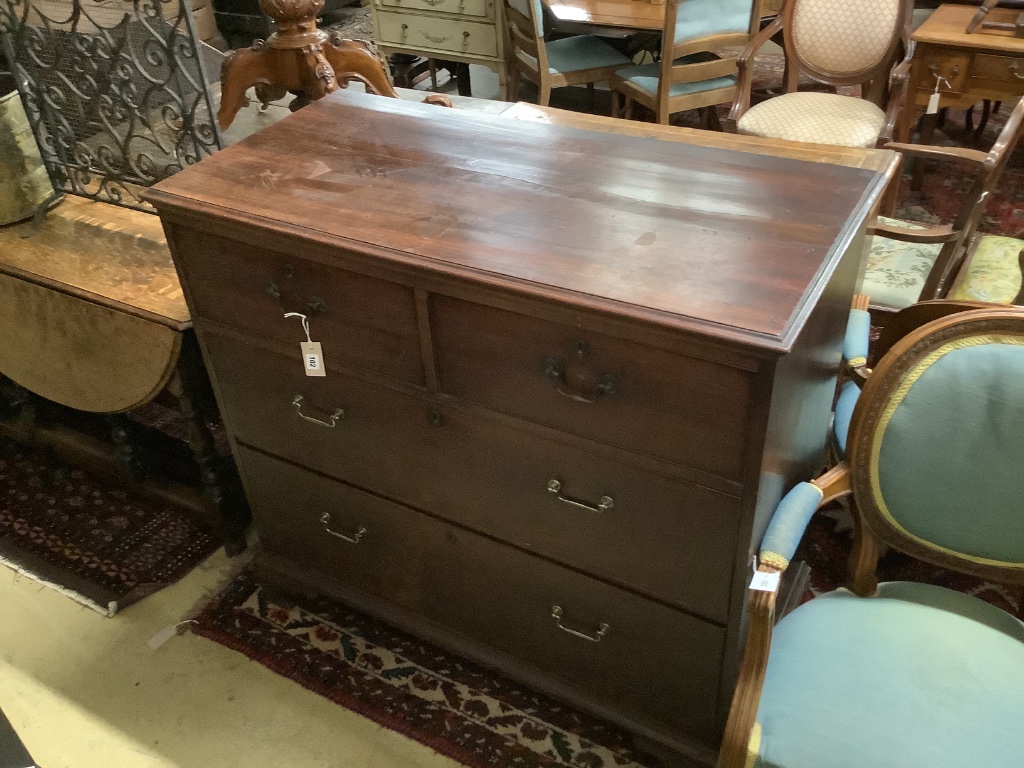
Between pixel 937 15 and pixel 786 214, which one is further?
pixel 937 15

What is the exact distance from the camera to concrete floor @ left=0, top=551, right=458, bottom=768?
1.70 metres

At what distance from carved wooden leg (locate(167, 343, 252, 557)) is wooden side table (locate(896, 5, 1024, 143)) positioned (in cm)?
282

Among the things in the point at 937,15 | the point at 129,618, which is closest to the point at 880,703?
the point at 129,618

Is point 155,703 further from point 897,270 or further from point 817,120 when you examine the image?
point 817,120

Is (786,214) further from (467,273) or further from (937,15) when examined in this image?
(937,15)

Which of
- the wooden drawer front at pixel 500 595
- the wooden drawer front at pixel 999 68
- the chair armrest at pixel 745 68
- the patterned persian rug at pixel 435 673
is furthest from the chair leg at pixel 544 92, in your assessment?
the wooden drawer front at pixel 500 595

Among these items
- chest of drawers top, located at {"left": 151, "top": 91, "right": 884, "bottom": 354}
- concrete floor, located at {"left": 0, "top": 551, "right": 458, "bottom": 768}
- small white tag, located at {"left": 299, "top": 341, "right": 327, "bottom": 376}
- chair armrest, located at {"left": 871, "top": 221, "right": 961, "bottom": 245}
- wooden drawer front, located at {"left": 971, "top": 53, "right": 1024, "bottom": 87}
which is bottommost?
concrete floor, located at {"left": 0, "top": 551, "right": 458, "bottom": 768}

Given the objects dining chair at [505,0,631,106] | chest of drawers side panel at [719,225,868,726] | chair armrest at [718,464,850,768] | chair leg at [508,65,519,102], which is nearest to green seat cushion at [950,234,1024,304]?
chest of drawers side panel at [719,225,868,726]

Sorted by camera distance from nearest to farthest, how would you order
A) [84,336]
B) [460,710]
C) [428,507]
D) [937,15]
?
[428,507], [460,710], [84,336], [937,15]

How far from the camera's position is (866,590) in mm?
1355

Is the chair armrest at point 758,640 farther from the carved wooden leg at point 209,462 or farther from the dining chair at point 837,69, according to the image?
the dining chair at point 837,69

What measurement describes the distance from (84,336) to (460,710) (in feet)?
3.80

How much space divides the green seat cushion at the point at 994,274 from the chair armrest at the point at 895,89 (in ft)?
3.29

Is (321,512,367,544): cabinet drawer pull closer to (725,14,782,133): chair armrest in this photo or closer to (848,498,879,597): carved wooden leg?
(848,498,879,597): carved wooden leg
